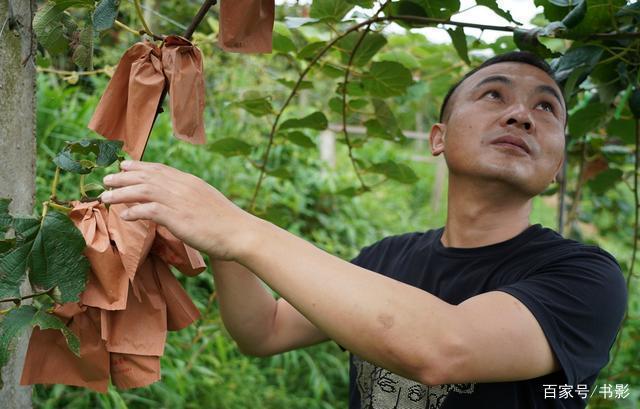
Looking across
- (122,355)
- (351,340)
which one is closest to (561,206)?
(351,340)

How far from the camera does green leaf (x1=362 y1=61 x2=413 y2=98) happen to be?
1602 mm

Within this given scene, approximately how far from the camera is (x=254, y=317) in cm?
146

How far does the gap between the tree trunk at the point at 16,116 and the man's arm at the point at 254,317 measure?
1.16ft

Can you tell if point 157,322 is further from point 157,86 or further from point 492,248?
point 492,248

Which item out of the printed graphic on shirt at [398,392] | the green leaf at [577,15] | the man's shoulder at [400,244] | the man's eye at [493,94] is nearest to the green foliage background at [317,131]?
the green leaf at [577,15]

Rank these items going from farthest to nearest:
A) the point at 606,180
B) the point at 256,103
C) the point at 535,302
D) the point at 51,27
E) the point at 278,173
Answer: the point at 606,180 → the point at 278,173 → the point at 256,103 → the point at 535,302 → the point at 51,27

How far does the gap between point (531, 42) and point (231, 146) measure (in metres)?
0.78

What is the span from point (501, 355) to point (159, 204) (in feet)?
1.70

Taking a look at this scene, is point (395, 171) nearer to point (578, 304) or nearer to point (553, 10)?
point (553, 10)

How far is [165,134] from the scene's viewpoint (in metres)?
3.30

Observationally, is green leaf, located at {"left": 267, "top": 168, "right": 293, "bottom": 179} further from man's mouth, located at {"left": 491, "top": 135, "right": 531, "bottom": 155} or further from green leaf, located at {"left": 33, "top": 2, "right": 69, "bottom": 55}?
green leaf, located at {"left": 33, "top": 2, "right": 69, "bottom": 55}

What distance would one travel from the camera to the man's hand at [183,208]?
0.89 metres

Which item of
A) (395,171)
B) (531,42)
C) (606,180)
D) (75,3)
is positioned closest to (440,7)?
Result: (531,42)

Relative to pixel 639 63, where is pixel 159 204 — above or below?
below
